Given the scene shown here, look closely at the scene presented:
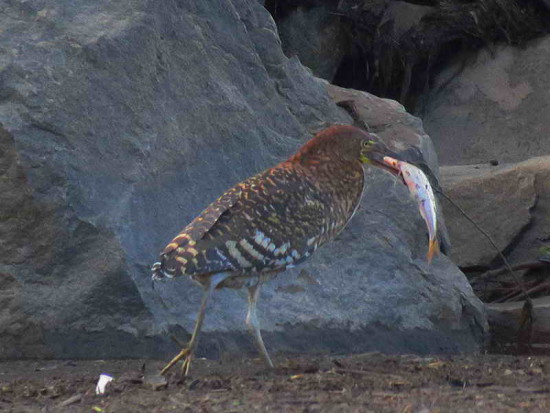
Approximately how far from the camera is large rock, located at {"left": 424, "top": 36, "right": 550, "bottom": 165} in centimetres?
1108

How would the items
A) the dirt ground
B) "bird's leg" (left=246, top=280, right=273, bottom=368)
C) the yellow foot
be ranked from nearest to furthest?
the dirt ground → the yellow foot → "bird's leg" (left=246, top=280, right=273, bottom=368)

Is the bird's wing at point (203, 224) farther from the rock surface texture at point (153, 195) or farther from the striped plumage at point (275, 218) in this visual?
the rock surface texture at point (153, 195)

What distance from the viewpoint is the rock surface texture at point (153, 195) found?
6012mm

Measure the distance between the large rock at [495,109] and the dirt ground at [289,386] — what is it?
499 cm

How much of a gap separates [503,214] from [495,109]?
241 cm

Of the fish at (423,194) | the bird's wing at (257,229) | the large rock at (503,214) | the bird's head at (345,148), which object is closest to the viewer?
the bird's wing at (257,229)

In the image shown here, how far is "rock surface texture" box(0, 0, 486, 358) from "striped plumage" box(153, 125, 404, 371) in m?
0.73

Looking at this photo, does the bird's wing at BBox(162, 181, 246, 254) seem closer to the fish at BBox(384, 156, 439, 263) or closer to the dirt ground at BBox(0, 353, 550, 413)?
the dirt ground at BBox(0, 353, 550, 413)

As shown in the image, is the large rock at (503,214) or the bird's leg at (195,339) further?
the large rock at (503,214)

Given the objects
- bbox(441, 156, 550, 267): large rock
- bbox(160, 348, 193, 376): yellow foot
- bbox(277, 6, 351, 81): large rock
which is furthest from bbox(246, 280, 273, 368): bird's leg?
bbox(277, 6, 351, 81): large rock

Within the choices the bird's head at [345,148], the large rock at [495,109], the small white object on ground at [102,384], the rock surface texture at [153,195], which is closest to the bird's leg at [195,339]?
the small white object on ground at [102,384]

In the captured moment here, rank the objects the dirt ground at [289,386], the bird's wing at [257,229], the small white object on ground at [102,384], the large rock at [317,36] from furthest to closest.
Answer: the large rock at [317,36], the bird's wing at [257,229], the small white object on ground at [102,384], the dirt ground at [289,386]

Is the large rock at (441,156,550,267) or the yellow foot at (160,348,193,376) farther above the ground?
the yellow foot at (160,348,193,376)

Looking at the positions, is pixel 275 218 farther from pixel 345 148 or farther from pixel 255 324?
pixel 345 148
